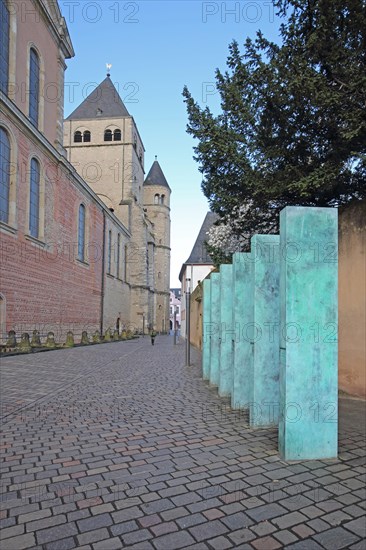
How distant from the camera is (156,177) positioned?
79.0 meters

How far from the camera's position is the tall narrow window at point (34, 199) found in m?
23.8

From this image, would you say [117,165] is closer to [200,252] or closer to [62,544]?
[200,252]

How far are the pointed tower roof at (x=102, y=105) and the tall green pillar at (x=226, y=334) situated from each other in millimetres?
55244

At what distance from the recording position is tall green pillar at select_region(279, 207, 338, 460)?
4223 millimetres

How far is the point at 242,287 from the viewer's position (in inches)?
259

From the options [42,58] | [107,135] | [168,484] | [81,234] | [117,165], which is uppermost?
[107,135]

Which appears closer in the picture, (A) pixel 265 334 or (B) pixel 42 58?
(A) pixel 265 334

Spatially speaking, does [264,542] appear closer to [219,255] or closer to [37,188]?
[219,255]

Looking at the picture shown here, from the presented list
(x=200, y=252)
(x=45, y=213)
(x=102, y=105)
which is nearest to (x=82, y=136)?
(x=102, y=105)

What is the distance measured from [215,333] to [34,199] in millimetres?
18250

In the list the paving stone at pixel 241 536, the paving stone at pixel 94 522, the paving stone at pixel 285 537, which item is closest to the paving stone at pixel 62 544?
the paving stone at pixel 94 522

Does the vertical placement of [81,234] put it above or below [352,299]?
above

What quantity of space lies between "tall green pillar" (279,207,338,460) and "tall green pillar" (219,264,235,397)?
350 cm

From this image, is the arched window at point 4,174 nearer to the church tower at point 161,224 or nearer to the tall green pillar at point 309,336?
the tall green pillar at point 309,336
